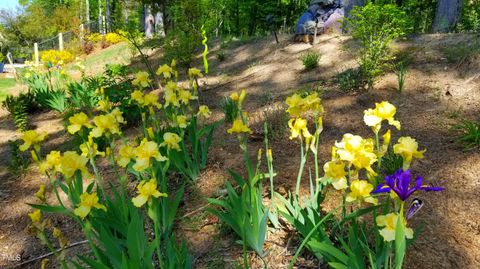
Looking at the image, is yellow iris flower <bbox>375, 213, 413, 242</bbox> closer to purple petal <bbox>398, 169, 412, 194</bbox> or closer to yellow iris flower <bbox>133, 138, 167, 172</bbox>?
purple petal <bbox>398, 169, 412, 194</bbox>

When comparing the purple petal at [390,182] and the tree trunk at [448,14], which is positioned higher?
the tree trunk at [448,14]

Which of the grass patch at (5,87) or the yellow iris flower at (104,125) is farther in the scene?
the grass patch at (5,87)

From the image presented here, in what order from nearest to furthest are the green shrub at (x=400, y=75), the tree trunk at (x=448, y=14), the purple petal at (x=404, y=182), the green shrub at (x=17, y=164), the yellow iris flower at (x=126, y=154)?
the purple petal at (x=404, y=182) < the yellow iris flower at (x=126, y=154) < the green shrub at (x=400, y=75) < the green shrub at (x=17, y=164) < the tree trunk at (x=448, y=14)

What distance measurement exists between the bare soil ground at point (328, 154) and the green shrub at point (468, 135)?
58 millimetres

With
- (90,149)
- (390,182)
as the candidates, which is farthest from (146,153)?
(390,182)

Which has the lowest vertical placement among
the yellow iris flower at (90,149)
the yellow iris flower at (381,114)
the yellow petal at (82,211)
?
the yellow petal at (82,211)

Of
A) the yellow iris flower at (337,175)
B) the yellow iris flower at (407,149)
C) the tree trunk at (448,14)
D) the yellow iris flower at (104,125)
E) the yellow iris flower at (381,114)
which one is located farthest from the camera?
the tree trunk at (448,14)

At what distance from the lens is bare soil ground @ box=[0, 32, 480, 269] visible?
1.80 m

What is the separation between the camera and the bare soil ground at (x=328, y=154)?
5.90ft

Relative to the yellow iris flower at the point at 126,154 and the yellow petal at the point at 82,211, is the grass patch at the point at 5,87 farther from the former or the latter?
the yellow petal at the point at 82,211

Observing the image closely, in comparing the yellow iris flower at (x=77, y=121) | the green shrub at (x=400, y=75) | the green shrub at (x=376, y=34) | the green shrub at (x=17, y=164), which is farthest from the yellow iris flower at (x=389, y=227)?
the green shrub at (x=17, y=164)

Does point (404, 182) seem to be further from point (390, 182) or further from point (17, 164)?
point (17, 164)

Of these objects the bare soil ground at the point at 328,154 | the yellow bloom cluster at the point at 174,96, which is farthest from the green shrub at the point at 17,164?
the yellow bloom cluster at the point at 174,96

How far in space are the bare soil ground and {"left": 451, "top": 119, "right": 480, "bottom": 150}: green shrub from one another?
58 millimetres
